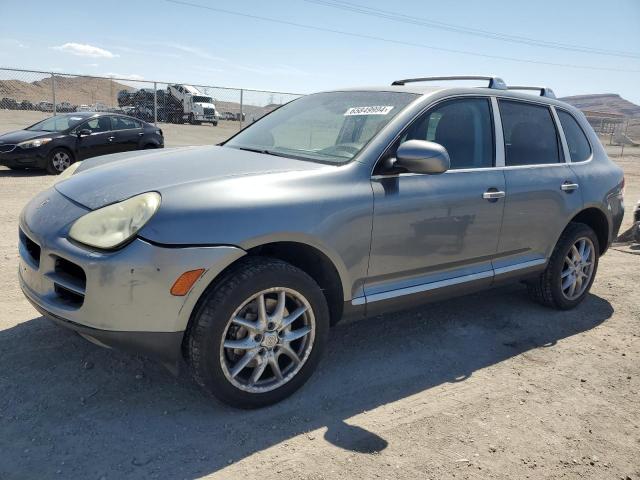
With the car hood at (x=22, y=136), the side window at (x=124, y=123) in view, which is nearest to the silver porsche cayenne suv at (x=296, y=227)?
the car hood at (x=22, y=136)

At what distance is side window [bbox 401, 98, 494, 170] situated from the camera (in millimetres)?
3590

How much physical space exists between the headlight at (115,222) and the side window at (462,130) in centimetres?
171

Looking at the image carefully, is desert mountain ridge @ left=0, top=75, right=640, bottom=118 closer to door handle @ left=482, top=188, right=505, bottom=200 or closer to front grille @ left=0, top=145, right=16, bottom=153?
door handle @ left=482, top=188, right=505, bottom=200

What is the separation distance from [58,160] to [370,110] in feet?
31.0

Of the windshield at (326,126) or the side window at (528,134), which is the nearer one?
the windshield at (326,126)

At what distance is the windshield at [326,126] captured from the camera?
3473 mm

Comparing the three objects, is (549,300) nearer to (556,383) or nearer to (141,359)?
(556,383)

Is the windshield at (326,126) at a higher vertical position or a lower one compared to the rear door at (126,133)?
higher

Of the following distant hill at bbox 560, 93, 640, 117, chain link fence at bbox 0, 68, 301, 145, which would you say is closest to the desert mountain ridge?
chain link fence at bbox 0, 68, 301, 145

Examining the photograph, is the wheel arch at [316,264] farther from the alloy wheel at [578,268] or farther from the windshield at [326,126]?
the alloy wheel at [578,268]

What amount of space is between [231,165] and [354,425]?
161 centimetres

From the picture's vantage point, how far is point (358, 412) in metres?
3.01

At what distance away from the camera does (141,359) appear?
11.1 feet

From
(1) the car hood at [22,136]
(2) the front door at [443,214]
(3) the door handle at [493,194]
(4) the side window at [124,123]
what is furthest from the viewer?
(4) the side window at [124,123]
